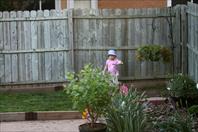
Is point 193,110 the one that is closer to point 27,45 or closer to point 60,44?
point 60,44

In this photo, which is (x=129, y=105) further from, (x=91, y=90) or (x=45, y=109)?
(x=45, y=109)

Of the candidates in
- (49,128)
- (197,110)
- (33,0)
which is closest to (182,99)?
(197,110)

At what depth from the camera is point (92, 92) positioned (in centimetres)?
737

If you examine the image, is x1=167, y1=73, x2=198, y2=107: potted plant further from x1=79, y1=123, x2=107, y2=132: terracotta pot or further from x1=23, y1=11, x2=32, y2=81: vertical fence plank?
x1=23, y1=11, x2=32, y2=81: vertical fence plank

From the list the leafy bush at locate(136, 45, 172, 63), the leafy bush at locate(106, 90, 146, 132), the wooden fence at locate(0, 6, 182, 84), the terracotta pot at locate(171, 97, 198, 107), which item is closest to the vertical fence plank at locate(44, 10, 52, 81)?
the wooden fence at locate(0, 6, 182, 84)

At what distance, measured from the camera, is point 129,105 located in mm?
7555

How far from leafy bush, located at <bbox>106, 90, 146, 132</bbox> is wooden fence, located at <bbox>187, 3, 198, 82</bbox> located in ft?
14.8

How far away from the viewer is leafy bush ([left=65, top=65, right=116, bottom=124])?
7361mm

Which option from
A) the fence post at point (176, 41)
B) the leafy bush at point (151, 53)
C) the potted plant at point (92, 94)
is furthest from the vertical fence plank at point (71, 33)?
the potted plant at point (92, 94)

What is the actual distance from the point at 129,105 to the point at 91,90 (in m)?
0.59

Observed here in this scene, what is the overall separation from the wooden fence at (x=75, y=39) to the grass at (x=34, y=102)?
90 cm

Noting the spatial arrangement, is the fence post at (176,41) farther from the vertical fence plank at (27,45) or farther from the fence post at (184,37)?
the vertical fence plank at (27,45)

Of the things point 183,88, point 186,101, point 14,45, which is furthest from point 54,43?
point 186,101

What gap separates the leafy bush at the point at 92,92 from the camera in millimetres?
7361
